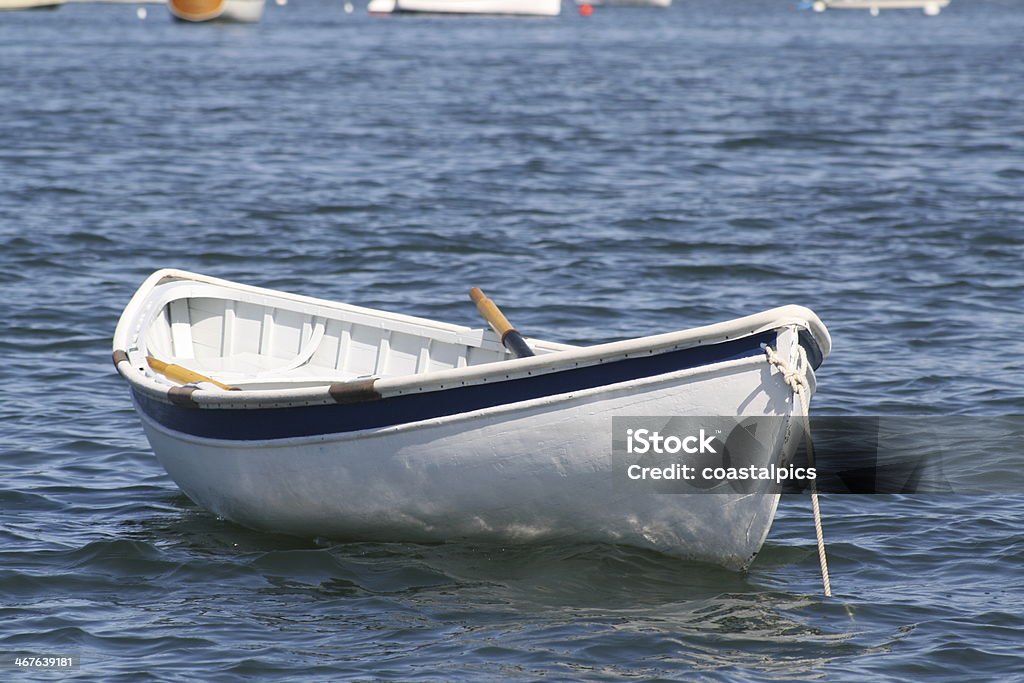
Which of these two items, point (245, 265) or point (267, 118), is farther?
point (267, 118)

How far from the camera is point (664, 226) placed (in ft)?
71.3

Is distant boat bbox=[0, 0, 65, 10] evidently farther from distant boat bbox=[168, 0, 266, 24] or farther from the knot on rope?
the knot on rope

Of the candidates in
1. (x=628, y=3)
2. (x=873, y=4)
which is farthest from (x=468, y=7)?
(x=873, y=4)

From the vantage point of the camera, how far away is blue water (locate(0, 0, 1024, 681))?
8.65 metres

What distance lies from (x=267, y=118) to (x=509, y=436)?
26939 millimetres

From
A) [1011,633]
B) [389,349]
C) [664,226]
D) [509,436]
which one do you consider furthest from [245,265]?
[1011,633]

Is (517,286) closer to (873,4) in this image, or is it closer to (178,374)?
(178,374)

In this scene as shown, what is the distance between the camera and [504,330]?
10.7 metres

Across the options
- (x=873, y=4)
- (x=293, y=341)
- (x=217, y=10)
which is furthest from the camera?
(x=873, y=4)

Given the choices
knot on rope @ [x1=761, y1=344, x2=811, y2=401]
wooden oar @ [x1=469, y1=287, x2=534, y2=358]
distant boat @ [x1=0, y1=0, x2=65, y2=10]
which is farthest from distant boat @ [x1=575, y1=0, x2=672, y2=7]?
knot on rope @ [x1=761, y1=344, x2=811, y2=401]

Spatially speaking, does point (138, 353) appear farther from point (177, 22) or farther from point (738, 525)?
point (177, 22)

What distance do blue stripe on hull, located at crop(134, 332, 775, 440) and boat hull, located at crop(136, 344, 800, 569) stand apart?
0.06 metres

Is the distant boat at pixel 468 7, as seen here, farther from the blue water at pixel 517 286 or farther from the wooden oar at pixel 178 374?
the wooden oar at pixel 178 374

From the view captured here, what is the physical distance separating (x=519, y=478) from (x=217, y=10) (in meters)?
71.1
